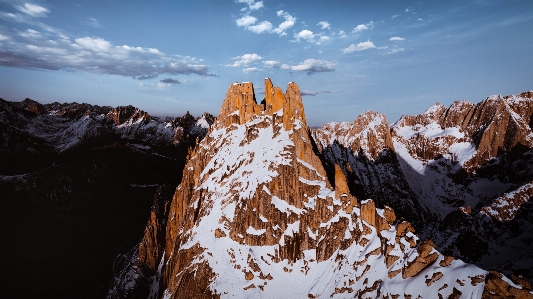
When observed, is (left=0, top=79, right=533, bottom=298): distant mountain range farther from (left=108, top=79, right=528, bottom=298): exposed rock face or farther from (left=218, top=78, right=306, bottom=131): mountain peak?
(left=218, top=78, right=306, bottom=131): mountain peak

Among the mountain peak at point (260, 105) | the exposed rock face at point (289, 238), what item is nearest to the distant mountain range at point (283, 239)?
the exposed rock face at point (289, 238)

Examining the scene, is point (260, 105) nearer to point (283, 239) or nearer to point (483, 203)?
point (283, 239)

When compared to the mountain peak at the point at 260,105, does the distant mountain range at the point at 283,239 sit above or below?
below

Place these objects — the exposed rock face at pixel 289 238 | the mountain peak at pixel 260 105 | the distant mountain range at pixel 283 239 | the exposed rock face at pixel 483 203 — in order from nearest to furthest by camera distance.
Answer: the exposed rock face at pixel 289 238, the distant mountain range at pixel 283 239, the mountain peak at pixel 260 105, the exposed rock face at pixel 483 203

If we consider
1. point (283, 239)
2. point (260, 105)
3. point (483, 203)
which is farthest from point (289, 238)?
point (483, 203)

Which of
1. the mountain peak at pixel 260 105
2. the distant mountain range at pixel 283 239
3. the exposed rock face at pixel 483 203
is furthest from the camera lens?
the exposed rock face at pixel 483 203

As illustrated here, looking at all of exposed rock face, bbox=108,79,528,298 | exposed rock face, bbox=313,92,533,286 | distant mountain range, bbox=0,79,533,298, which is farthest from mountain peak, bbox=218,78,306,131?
exposed rock face, bbox=313,92,533,286

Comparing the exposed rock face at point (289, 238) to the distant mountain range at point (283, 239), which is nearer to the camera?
the exposed rock face at point (289, 238)

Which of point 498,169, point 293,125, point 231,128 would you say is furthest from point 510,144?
point 231,128

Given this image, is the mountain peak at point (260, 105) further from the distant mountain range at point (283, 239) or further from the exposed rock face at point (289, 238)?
the exposed rock face at point (289, 238)

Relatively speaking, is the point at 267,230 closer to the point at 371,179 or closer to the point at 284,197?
the point at 284,197
